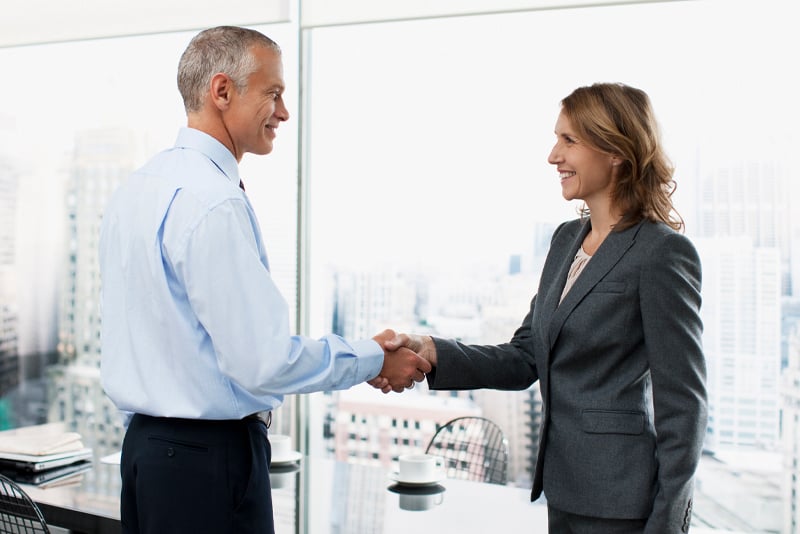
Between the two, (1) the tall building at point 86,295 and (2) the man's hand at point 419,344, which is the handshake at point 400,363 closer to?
(2) the man's hand at point 419,344

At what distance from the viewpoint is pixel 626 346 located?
1514mm

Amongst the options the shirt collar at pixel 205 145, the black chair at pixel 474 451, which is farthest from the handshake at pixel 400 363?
the black chair at pixel 474 451

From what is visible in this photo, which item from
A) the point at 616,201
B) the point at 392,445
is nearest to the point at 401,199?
the point at 392,445

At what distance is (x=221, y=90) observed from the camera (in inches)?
63.1

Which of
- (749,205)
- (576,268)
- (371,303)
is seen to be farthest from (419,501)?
(749,205)

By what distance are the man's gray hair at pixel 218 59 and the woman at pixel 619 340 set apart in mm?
682

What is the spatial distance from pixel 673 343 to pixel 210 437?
2.82 feet

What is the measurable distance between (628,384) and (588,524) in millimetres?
282

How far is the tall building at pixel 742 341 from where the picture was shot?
3.10 m

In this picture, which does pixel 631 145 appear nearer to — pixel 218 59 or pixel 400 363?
pixel 400 363

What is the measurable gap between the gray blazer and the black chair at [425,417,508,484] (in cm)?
118

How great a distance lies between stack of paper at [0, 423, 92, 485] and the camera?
2.38m

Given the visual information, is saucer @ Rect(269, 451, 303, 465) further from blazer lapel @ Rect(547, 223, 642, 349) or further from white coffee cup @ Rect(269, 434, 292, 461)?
blazer lapel @ Rect(547, 223, 642, 349)

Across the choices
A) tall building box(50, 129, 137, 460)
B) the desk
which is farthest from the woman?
tall building box(50, 129, 137, 460)
